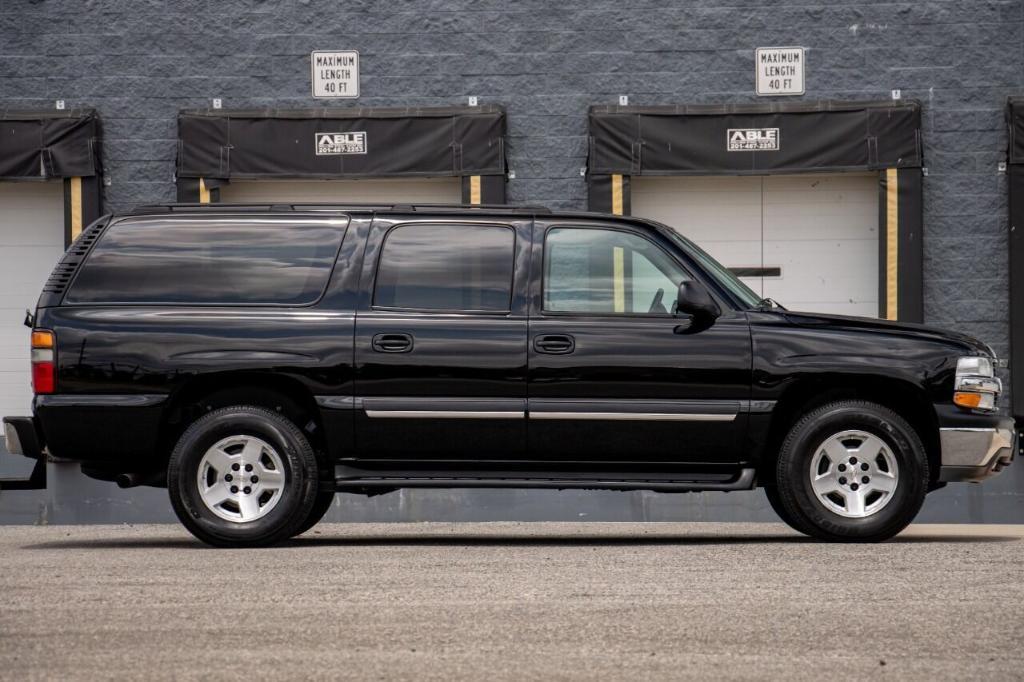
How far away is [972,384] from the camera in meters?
9.80

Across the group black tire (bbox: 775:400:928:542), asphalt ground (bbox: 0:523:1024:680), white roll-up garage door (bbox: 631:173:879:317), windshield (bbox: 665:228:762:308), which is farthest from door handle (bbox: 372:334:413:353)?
white roll-up garage door (bbox: 631:173:879:317)

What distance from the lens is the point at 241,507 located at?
9703 millimetres

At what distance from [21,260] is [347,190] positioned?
362 cm

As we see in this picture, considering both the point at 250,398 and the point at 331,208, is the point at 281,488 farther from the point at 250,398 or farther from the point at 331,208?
the point at 331,208

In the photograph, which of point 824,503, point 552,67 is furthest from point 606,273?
point 552,67

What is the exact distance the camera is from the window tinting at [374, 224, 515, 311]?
9859mm

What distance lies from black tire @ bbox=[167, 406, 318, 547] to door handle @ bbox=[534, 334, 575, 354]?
1405 mm

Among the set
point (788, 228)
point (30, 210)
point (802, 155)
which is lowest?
point (788, 228)

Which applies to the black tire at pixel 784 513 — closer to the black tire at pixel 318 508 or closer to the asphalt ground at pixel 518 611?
the asphalt ground at pixel 518 611

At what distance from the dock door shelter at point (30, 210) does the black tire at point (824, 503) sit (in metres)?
10.4

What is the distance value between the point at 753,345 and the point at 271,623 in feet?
12.9

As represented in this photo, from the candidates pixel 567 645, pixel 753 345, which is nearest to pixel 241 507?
pixel 753 345

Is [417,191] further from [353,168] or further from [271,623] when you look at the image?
[271,623]

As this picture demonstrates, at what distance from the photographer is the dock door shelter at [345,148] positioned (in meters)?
17.8
